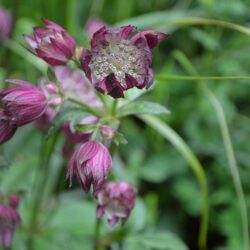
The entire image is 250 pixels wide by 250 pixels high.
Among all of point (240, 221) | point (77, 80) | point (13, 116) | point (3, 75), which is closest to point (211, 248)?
point (240, 221)

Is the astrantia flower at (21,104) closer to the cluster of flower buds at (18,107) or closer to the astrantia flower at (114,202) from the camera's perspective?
the cluster of flower buds at (18,107)

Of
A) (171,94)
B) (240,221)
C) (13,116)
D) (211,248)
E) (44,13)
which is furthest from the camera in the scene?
(44,13)

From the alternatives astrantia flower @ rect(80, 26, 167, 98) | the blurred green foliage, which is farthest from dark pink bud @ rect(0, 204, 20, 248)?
astrantia flower @ rect(80, 26, 167, 98)

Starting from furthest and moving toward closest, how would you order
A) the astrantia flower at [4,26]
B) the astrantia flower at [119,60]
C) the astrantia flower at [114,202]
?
the astrantia flower at [4,26], the astrantia flower at [114,202], the astrantia flower at [119,60]

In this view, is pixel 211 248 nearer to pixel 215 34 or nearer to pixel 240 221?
pixel 240 221

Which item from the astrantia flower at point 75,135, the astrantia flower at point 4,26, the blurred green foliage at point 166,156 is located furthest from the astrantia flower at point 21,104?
the astrantia flower at point 4,26

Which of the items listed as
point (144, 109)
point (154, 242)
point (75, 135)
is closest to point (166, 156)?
point (154, 242)
